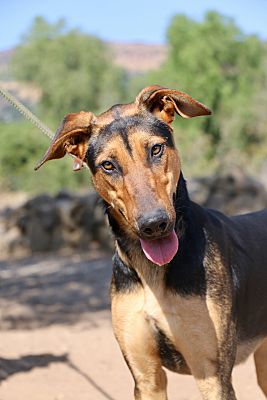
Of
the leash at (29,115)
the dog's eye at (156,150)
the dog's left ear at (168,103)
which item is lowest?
the leash at (29,115)

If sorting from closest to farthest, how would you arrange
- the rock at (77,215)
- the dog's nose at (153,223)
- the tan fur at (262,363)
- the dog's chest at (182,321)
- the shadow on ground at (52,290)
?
the dog's nose at (153,223), the dog's chest at (182,321), the tan fur at (262,363), the shadow on ground at (52,290), the rock at (77,215)

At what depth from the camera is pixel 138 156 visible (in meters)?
3.44

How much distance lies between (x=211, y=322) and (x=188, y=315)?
0.13m

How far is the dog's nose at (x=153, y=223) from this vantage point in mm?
3166

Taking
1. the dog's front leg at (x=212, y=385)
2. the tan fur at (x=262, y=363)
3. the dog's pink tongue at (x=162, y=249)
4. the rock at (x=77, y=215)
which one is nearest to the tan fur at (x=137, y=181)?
the dog's pink tongue at (x=162, y=249)

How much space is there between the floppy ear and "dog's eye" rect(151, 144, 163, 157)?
455mm

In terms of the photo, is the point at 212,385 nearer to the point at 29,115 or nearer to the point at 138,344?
the point at 138,344

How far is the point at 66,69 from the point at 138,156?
161ft

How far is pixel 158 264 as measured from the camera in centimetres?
343

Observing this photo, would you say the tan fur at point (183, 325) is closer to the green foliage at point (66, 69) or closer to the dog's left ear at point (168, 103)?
the dog's left ear at point (168, 103)

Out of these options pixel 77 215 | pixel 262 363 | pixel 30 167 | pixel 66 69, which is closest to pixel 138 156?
pixel 262 363

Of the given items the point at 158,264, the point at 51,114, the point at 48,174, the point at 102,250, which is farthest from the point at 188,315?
the point at 51,114

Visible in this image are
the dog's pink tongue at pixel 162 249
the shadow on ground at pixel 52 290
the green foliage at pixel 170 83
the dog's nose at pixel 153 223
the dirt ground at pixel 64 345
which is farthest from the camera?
the green foliage at pixel 170 83

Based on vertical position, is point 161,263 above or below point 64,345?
above
